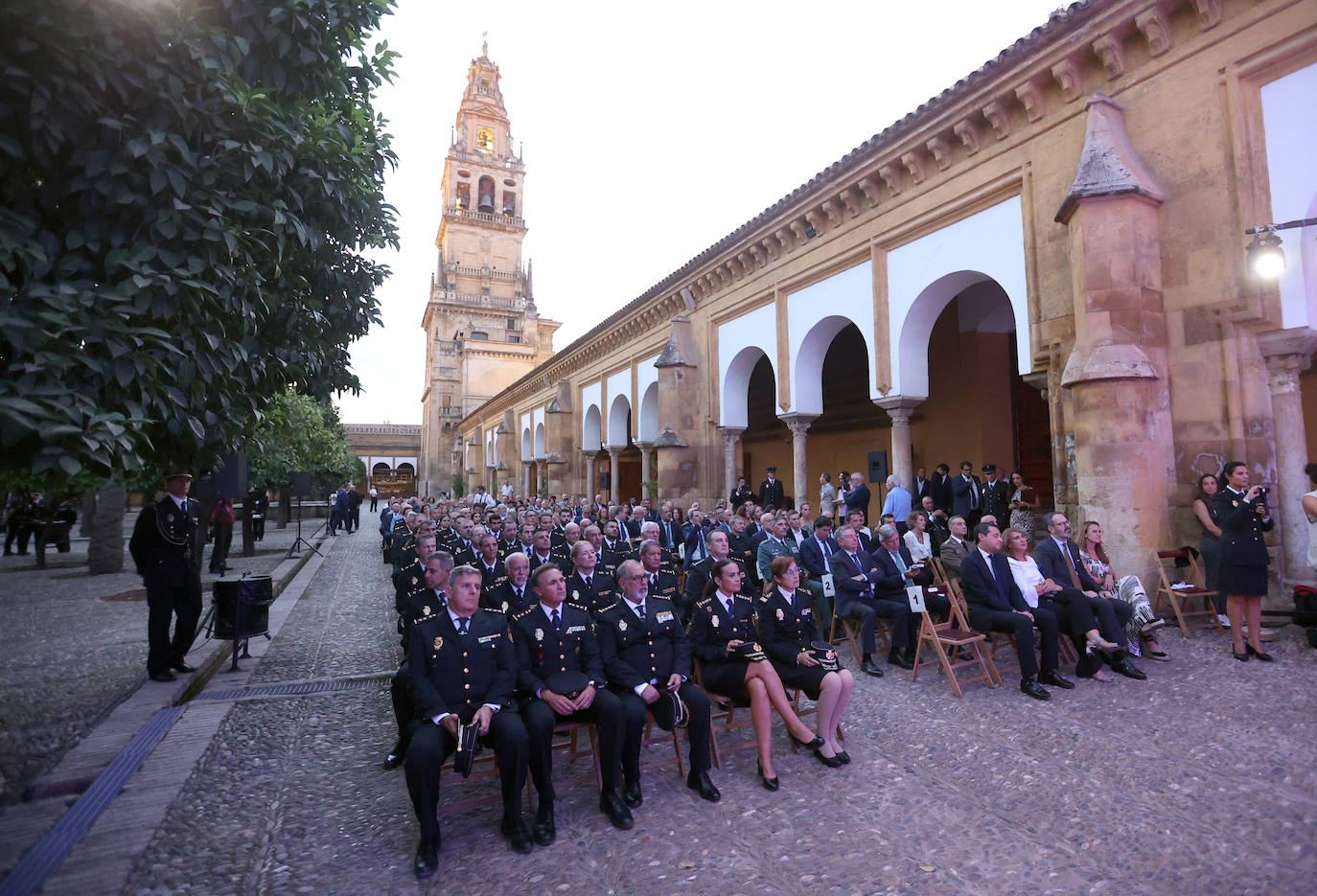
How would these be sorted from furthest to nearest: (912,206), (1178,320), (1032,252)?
(912,206), (1032,252), (1178,320)

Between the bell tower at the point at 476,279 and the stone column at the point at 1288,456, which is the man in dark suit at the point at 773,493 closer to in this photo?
the stone column at the point at 1288,456

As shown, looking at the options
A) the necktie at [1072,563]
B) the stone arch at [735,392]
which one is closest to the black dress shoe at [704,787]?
the necktie at [1072,563]

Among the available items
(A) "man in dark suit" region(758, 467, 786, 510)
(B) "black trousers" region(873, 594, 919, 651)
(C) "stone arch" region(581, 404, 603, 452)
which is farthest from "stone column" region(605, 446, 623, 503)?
(B) "black trousers" region(873, 594, 919, 651)

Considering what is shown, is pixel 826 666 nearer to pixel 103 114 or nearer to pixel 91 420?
pixel 91 420

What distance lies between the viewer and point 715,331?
1644cm

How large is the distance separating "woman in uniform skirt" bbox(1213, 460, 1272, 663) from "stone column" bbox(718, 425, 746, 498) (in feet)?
34.4

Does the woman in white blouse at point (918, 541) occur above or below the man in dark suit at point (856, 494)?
below

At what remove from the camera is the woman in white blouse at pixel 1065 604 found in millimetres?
5828

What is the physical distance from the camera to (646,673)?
4348 mm

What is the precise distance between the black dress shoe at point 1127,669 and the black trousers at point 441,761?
519cm

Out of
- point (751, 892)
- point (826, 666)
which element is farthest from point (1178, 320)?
point (751, 892)

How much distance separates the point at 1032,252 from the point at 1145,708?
6.15 m

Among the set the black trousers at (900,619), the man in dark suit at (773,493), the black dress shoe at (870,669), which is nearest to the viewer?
the black dress shoe at (870,669)

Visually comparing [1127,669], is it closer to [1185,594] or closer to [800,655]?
[1185,594]
